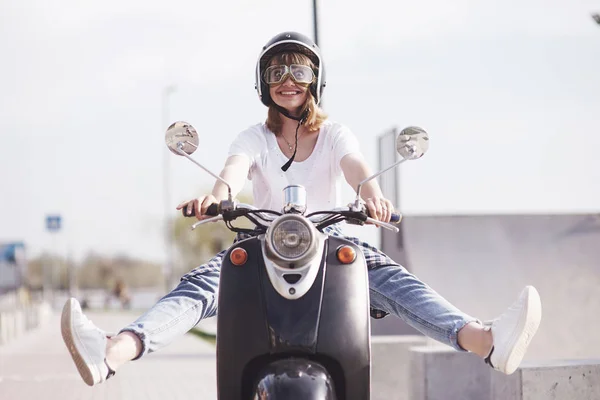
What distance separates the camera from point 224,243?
6738 cm

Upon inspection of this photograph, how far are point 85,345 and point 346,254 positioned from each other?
95 centimetres

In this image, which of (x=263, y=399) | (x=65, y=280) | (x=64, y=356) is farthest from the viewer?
(x=65, y=280)

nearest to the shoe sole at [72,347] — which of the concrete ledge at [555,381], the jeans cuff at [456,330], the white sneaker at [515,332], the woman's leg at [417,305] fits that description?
the woman's leg at [417,305]

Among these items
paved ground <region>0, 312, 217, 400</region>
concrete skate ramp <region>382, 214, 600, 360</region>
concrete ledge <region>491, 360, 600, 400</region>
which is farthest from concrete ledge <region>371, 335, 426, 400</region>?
concrete skate ramp <region>382, 214, 600, 360</region>

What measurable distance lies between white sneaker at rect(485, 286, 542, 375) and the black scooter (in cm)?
45

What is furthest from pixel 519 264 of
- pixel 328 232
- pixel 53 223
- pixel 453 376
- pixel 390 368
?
pixel 53 223

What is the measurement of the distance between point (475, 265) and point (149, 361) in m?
4.94

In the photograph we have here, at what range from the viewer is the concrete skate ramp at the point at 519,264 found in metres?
11.7

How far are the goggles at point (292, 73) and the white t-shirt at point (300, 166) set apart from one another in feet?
0.89

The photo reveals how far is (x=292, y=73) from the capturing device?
13.7ft

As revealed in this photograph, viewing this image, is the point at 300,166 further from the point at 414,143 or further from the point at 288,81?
the point at 414,143

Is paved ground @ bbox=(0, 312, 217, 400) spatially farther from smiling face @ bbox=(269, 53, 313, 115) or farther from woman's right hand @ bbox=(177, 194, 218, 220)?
woman's right hand @ bbox=(177, 194, 218, 220)

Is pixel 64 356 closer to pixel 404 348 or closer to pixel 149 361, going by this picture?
pixel 149 361

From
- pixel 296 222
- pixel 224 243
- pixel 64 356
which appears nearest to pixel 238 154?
pixel 296 222
